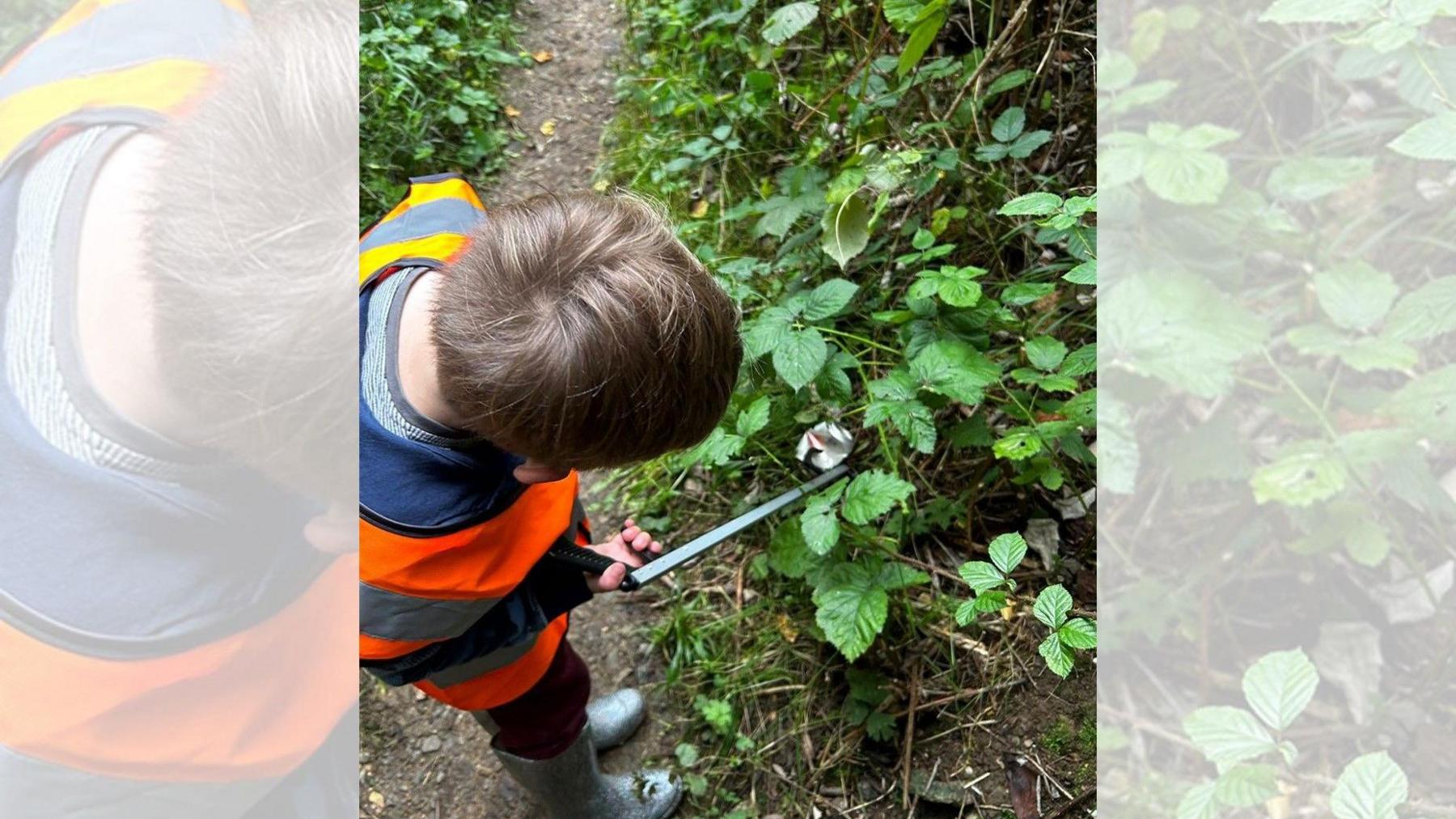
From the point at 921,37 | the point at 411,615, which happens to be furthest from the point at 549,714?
→ the point at 921,37

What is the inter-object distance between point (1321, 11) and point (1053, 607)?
31.2 inches

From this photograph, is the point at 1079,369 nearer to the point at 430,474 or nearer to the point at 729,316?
the point at 729,316

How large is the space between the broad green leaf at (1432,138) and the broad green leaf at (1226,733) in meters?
0.27

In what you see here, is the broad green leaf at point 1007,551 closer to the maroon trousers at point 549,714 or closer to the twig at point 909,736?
the twig at point 909,736

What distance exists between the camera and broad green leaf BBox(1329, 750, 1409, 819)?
1.39 ft

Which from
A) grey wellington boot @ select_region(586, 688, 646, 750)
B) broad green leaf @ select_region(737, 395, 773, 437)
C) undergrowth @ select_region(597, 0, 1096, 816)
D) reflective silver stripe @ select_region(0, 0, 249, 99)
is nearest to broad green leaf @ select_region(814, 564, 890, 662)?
undergrowth @ select_region(597, 0, 1096, 816)

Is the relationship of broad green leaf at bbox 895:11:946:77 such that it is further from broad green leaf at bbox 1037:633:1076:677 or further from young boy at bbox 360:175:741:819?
broad green leaf at bbox 1037:633:1076:677

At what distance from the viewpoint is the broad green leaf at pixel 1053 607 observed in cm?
116

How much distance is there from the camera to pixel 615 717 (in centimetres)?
225

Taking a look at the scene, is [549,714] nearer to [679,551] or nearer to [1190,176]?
[679,551]

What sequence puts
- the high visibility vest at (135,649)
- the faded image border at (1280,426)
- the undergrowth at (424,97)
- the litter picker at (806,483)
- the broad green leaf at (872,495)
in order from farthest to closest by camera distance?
the undergrowth at (424,97), the litter picker at (806,483), the broad green leaf at (872,495), the faded image border at (1280,426), the high visibility vest at (135,649)

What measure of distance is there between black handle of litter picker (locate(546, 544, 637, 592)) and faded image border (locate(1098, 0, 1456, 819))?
3.97 ft

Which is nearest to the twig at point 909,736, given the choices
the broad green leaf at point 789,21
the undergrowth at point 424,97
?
the broad green leaf at point 789,21

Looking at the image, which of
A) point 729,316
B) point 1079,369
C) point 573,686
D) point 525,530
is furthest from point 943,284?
point 573,686
